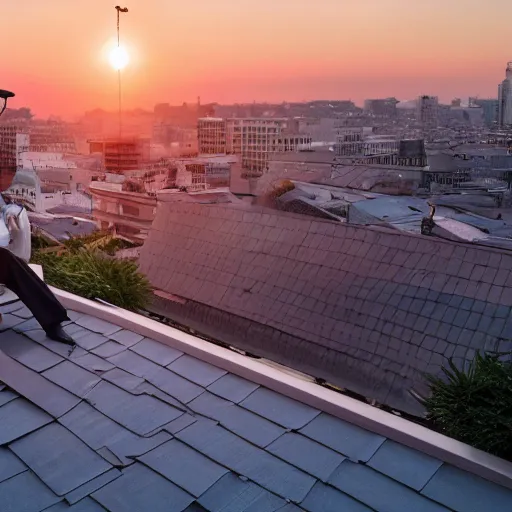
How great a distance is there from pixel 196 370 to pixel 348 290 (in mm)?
3912

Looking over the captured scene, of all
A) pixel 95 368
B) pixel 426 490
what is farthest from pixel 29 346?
pixel 426 490

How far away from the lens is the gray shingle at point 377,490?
2033 mm

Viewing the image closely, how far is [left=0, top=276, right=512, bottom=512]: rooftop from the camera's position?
209 centimetres

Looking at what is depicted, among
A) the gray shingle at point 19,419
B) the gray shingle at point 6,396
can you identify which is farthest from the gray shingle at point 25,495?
the gray shingle at point 6,396

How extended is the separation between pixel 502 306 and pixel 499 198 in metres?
1.88

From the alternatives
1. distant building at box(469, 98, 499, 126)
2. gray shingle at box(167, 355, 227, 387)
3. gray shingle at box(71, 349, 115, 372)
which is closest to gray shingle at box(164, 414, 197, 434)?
gray shingle at box(167, 355, 227, 387)

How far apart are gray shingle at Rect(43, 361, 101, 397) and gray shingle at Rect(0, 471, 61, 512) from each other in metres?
0.59

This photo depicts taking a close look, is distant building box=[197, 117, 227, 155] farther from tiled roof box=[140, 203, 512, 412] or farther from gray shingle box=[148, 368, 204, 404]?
gray shingle box=[148, 368, 204, 404]

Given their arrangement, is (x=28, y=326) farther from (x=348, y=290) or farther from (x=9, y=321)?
(x=348, y=290)

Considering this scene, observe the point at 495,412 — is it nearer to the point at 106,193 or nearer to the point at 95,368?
the point at 95,368

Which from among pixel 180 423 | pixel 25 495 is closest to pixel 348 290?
pixel 180 423

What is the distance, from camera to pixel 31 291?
3.36 meters

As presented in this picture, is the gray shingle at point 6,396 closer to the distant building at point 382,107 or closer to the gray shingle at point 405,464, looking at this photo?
the gray shingle at point 405,464

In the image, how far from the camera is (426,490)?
2.10 meters
